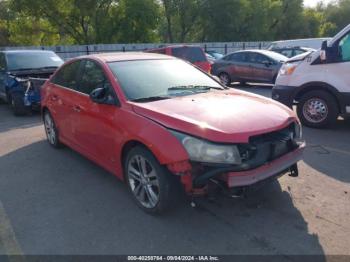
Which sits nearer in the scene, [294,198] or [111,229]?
[111,229]

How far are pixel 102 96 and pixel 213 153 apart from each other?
1.62 m

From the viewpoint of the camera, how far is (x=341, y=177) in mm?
4277

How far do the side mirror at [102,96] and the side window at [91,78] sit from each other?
21 cm

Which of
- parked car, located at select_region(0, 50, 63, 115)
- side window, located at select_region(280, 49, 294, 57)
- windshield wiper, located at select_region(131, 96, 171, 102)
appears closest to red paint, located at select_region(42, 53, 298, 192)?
windshield wiper, located at select_region(131, 96, 171, 102)

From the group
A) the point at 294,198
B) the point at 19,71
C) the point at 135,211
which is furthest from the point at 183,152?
the point at 19,71

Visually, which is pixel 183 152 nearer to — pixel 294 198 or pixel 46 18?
pixel 294 198

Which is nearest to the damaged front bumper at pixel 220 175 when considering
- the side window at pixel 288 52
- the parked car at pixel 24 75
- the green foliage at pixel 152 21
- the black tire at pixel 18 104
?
the parked car at pixel 24 75

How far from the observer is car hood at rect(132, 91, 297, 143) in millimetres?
3010

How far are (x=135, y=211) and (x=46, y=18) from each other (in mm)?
33434

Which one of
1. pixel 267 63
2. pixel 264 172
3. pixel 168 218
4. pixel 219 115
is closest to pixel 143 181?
pixel 168 218

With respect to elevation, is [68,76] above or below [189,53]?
below

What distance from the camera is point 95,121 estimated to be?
4102 millimetres

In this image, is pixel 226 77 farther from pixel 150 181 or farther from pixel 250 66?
pixel 150 181

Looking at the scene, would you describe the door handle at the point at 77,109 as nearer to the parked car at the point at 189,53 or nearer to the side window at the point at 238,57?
the parked car at the point at 189,53
